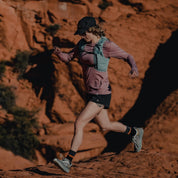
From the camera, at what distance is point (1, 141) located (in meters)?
9.36

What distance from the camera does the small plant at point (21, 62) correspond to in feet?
36.4

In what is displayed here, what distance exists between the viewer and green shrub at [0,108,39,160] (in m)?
9.47

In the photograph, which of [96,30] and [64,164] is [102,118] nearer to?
[64,164]

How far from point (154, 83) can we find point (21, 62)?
217 inches

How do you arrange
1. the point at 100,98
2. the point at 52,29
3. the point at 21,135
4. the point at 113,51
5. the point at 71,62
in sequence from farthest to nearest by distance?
the point at 52,29
the point at 21,135
the point at 71,62
the point at 100,98
the point at 113,51

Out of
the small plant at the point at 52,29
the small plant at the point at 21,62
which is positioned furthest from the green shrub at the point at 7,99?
the small plant at the point at 52,29

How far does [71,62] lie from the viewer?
29.9 ft

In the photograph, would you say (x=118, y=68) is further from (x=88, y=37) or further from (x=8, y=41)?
(x=88, y=37)

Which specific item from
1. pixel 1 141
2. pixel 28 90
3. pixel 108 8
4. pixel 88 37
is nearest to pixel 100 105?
pixel 88 37

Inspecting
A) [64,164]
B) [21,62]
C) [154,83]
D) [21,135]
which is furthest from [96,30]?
[21,62]

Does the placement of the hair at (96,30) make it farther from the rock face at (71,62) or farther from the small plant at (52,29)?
the small plant at (52,29)

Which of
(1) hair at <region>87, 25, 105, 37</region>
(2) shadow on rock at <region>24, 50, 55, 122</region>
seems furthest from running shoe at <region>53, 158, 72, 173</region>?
(2) shadow on rock at <region>24, 50, 55, 122</region>

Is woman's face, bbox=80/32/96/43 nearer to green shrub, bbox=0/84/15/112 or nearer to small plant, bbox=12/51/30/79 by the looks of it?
green shrub, bbox=0/84/15/112

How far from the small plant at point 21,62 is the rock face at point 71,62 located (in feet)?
0.63
